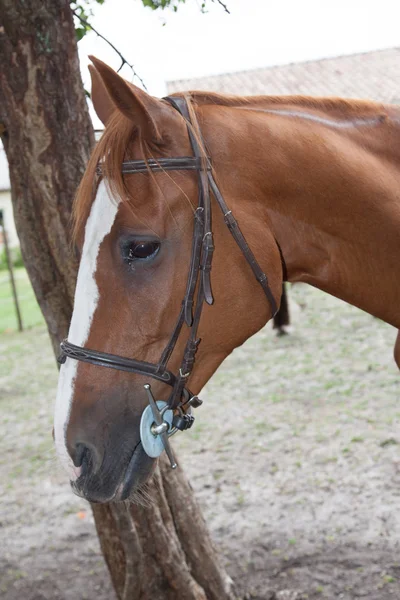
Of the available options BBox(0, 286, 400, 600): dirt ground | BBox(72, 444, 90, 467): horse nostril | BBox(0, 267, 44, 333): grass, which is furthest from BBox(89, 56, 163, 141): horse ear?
BBox(0, 267, 44, 333): grass

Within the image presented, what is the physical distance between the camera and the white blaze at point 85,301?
69.6 inches

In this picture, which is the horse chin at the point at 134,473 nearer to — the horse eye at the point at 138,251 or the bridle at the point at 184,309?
the bridle at the point at 184,309

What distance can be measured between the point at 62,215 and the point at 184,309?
1.20 m

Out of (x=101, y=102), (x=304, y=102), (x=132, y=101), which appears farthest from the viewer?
(x=101, y=102)

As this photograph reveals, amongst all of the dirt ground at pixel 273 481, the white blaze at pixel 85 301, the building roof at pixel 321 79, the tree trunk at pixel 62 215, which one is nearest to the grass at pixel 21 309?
the dirt ground at pixel 273 481

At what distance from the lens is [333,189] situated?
1996 millimetres

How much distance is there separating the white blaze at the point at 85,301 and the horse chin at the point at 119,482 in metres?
0.05

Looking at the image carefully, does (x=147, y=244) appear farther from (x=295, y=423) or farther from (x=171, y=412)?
(x=295, y=423)

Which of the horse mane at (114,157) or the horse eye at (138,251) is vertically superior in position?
the horse mane at (114,157)

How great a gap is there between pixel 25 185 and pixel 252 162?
51.0 inches

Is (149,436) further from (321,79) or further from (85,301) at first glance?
(321,79)

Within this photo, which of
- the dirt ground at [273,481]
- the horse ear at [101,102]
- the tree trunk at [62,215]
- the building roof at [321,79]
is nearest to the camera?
the horse ear at [101,102]

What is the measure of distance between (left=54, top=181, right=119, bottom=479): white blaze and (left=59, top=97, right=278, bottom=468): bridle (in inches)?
2.0

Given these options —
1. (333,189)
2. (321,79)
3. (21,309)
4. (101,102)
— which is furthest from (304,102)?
(321,79)
